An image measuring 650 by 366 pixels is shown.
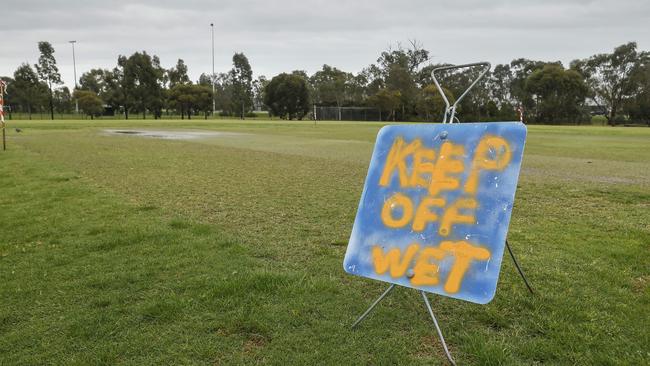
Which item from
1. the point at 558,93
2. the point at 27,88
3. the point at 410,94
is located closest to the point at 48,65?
the point at 27,88

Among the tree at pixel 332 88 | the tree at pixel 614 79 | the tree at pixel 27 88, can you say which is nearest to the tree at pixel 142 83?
the tree at pixel 27 88

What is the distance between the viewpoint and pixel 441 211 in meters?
2.88

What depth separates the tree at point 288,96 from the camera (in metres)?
75.3

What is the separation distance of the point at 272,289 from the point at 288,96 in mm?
73603

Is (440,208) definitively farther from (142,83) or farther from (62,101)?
(62,101)

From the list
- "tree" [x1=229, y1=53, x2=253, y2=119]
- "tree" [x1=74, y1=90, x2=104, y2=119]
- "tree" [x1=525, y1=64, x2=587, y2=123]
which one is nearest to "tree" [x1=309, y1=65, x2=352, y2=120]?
"tree" [x1=229, y1=53, x2=253, y2=119]

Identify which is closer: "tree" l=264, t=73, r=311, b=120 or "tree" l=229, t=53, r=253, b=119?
"tree" l=264, t=73, r=311, b=120

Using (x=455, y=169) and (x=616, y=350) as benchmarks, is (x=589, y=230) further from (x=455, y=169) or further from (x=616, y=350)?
(x=455, y=169)

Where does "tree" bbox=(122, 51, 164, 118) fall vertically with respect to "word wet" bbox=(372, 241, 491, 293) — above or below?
above

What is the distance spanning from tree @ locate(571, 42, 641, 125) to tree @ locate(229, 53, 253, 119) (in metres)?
58.1

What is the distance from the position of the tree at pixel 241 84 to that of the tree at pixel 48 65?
29.2 m

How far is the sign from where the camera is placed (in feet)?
8.70

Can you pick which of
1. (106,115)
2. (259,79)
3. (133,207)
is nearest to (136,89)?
(106,115)

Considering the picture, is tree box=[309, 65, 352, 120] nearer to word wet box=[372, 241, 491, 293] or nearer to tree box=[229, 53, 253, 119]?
tree box=[229, 53, 253, 119]
